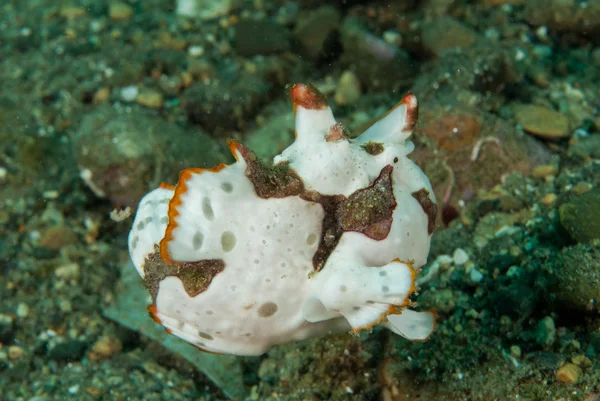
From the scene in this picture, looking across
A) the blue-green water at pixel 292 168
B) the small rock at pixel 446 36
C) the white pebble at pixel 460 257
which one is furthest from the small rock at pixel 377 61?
the white pebble at pixel 460 257

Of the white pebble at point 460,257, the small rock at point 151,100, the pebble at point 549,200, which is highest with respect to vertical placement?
the pebble at point 549,200

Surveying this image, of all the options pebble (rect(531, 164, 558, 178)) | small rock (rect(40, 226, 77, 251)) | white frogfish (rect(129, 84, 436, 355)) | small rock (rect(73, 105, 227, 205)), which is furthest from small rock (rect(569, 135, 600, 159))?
small rock (rect(40, 226, 77, 251))

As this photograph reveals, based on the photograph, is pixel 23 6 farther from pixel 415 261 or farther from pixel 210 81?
pixel 415 261

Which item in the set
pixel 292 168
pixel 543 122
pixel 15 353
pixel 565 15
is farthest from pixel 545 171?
pixel 15 353

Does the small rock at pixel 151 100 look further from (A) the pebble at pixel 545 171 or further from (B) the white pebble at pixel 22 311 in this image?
(A) the pebble at pixel 545 171

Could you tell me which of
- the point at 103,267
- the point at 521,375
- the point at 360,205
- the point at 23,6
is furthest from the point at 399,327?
the point at 23,6

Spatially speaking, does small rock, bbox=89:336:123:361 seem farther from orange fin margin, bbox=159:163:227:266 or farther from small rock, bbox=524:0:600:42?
small rock, bbox=524:0:600:42

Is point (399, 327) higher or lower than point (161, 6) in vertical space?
higher
